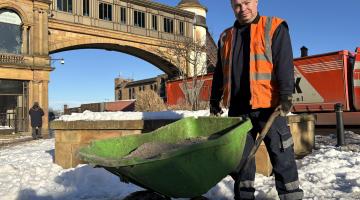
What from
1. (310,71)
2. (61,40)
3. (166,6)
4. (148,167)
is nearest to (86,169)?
(148,167)

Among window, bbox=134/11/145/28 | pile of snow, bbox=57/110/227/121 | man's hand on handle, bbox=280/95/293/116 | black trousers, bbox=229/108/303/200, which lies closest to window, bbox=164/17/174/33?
window, bbox=134/11/145/28

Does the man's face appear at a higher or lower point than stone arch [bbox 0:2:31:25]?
lower

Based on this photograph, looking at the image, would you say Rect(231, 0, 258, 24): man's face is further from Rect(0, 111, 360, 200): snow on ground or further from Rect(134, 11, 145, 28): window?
Rect(134, 11, 145, 28): window

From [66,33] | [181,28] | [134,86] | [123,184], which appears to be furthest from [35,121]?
[134,86]

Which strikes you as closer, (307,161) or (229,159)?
(229,159)

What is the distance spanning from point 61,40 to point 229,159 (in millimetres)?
30573

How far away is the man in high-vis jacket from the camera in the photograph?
138 inches

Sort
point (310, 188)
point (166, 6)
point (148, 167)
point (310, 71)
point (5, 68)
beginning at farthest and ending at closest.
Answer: point (166, 6), point (5, 68), point (310, 71), point (310, 188), point (148, 167)

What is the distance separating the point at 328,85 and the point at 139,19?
2651 centimetres

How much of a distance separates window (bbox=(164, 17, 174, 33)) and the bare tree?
149 centimetres

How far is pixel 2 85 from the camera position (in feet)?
90.4

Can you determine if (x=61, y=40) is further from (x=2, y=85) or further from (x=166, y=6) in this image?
(x=166, y=6)

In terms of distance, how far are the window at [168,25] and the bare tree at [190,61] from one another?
149 centimetres

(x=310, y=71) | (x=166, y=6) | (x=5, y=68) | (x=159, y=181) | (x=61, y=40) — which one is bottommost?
(x=159, y=181)
